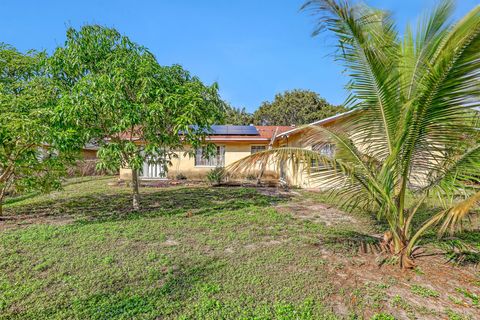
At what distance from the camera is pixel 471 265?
5133 mm

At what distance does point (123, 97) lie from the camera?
22.5ft

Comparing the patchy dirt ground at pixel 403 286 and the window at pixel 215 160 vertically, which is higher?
the window at pixel 215 160

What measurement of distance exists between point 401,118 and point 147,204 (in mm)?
8787

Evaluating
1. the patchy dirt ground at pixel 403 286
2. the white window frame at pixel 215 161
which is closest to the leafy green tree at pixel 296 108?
the white window frame at pixel 215 161

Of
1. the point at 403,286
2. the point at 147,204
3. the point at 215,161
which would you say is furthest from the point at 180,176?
the point at 403,286

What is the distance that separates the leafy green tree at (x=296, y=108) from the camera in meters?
34.7

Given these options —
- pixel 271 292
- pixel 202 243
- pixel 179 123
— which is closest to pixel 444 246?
pixel 271 292

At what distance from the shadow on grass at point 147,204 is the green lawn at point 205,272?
37 cm

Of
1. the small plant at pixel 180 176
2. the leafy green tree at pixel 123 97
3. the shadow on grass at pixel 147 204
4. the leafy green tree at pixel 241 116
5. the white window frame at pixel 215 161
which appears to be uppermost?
the leafy green tree at pixel 241 116

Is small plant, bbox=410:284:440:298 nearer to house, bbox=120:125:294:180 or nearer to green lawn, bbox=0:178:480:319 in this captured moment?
green lawn, bbox=0:178:480:319

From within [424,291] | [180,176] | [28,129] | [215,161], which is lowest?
[424,291]

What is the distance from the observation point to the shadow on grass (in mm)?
8625

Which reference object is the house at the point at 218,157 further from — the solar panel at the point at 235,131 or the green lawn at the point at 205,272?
the green lawn at the point at 205,272

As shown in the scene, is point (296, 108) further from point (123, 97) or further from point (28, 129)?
point (28, 129)
